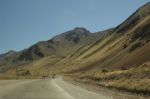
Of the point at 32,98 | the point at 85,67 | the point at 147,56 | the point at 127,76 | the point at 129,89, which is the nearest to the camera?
the point at 32,98

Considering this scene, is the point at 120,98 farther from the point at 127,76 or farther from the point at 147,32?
the point at 147,32

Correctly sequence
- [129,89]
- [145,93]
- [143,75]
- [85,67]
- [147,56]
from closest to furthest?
[145,93]
[129,89]
[143,75]
[147,56]
[85,67]

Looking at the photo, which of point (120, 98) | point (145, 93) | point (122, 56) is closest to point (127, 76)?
point (145, 93)

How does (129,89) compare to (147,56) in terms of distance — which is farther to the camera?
(147,56)

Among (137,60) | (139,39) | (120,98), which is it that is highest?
(139,39)

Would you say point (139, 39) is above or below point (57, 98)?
above

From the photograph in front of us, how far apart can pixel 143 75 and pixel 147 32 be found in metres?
112

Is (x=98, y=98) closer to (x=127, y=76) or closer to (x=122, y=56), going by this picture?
(x=127, y=76)

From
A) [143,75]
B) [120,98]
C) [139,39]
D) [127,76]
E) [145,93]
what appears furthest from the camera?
[139,39]

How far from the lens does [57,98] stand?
2616cm

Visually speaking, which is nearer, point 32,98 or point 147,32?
point 32,98

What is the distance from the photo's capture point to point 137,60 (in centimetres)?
11412

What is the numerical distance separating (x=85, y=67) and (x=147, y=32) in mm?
34616

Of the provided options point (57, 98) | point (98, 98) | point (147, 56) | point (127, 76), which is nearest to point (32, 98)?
point (57, 98)
